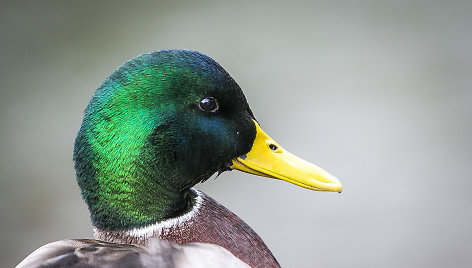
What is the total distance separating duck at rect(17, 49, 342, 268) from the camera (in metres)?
1.18

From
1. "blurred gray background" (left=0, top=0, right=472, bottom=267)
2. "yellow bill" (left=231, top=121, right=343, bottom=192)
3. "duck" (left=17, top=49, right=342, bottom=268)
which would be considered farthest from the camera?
"blurred gray background" (left=0, top=0, right=472, bottom=267)

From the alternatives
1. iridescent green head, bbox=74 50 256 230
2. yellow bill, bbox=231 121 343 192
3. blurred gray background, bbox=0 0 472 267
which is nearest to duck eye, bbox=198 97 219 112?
iridescent green head, bbox=74 50 256 230

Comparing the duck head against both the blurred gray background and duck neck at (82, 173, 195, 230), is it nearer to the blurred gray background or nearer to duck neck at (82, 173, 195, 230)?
duck neck at (82, 173, 195, 230)

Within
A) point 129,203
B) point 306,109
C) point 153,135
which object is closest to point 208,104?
point 153,135

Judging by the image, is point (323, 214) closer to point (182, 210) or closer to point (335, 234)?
point (335, 234)

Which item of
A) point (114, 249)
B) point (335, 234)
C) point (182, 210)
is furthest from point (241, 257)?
point (335, 234)

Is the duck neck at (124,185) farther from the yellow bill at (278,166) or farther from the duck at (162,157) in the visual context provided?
the yellow bill at (278,166)

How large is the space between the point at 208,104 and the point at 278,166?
179mm

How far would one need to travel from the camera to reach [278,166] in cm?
131

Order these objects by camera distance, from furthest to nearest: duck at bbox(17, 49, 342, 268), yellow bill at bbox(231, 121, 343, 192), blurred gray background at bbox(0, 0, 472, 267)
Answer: blurred gray background at bbox(0, 0, 472, 267) < yellow bill at bbox(231, 121, 343, 192) < duck at bbox(17, 49, 342, 268)

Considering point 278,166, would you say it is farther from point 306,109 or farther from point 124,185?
point 306,109

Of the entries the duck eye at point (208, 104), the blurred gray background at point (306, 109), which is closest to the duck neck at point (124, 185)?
the duck eye at point (208, 104)

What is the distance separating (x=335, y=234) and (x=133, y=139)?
5.10 feet

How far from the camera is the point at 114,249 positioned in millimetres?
1109
